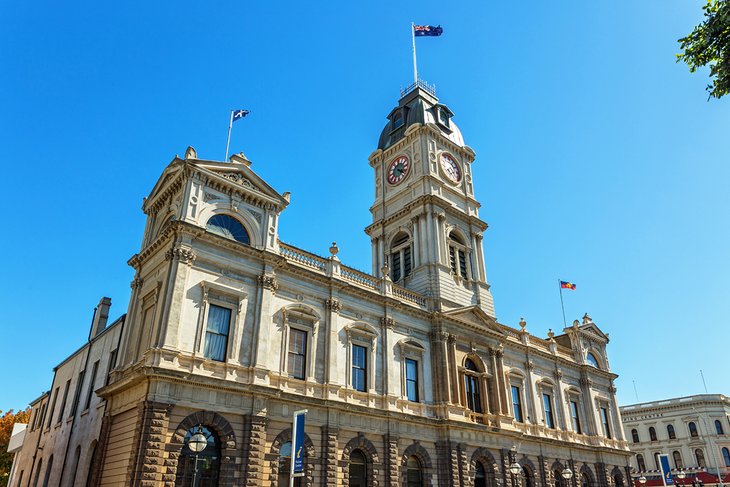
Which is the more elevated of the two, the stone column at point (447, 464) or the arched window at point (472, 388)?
the arched window at point (472, 388)

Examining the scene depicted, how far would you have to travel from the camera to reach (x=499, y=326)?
38281 millimetres

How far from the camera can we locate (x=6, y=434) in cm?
5681

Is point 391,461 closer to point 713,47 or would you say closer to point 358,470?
point 358,470

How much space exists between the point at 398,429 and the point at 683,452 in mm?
61474

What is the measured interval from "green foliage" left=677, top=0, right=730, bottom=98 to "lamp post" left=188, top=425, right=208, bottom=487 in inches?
800

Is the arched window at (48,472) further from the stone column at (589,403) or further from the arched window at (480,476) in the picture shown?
the stone column at (589,403)

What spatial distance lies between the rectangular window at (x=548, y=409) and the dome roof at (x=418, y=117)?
2156cm

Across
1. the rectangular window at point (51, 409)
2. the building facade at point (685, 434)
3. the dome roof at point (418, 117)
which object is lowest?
the rectangular window at point (51, 409)

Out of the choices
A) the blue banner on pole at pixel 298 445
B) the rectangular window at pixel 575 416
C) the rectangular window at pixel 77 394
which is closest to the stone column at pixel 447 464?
A: the blue banner on pole at pixel 298 445

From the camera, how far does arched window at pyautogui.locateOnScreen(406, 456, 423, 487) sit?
2956cm

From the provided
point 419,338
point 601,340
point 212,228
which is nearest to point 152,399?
point 212,228

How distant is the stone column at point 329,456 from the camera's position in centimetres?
2534

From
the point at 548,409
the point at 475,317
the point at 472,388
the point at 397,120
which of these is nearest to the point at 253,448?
the point at 472,388

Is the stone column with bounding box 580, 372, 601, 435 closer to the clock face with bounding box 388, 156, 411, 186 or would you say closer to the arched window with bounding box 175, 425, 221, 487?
the clock face with bounding box 388, 156, 411, 186
